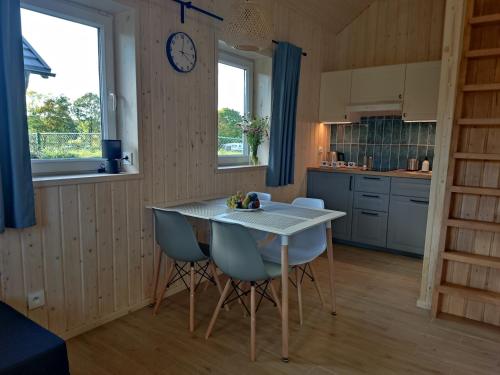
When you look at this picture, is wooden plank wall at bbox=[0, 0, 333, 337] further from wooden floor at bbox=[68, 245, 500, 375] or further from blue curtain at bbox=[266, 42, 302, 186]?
blue curtain at bbox=[266, 42, 302, 186]

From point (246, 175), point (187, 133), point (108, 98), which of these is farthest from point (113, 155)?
point (246, 175)

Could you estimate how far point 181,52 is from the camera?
279cm

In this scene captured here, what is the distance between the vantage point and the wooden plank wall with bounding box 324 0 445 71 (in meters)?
4.12

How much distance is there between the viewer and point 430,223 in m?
2.79

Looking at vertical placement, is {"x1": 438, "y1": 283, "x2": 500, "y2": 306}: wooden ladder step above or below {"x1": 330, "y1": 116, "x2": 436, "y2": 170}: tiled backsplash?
below

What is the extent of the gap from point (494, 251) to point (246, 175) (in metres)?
2.17

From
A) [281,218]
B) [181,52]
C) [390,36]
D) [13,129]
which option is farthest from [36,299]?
[390,36]

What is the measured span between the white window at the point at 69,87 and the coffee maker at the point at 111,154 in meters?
0.12

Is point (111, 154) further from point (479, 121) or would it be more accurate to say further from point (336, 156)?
point (336, 156)

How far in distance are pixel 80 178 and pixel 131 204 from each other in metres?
0.43

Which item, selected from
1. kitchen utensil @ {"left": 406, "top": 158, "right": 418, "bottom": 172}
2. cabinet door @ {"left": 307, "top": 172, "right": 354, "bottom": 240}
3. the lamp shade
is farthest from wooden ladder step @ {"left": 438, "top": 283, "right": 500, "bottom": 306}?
the lamp shade

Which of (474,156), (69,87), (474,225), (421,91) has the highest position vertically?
(421,91)

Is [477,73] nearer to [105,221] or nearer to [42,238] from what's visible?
[105,221]

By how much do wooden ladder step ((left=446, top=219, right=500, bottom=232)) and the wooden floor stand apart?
0.72m
